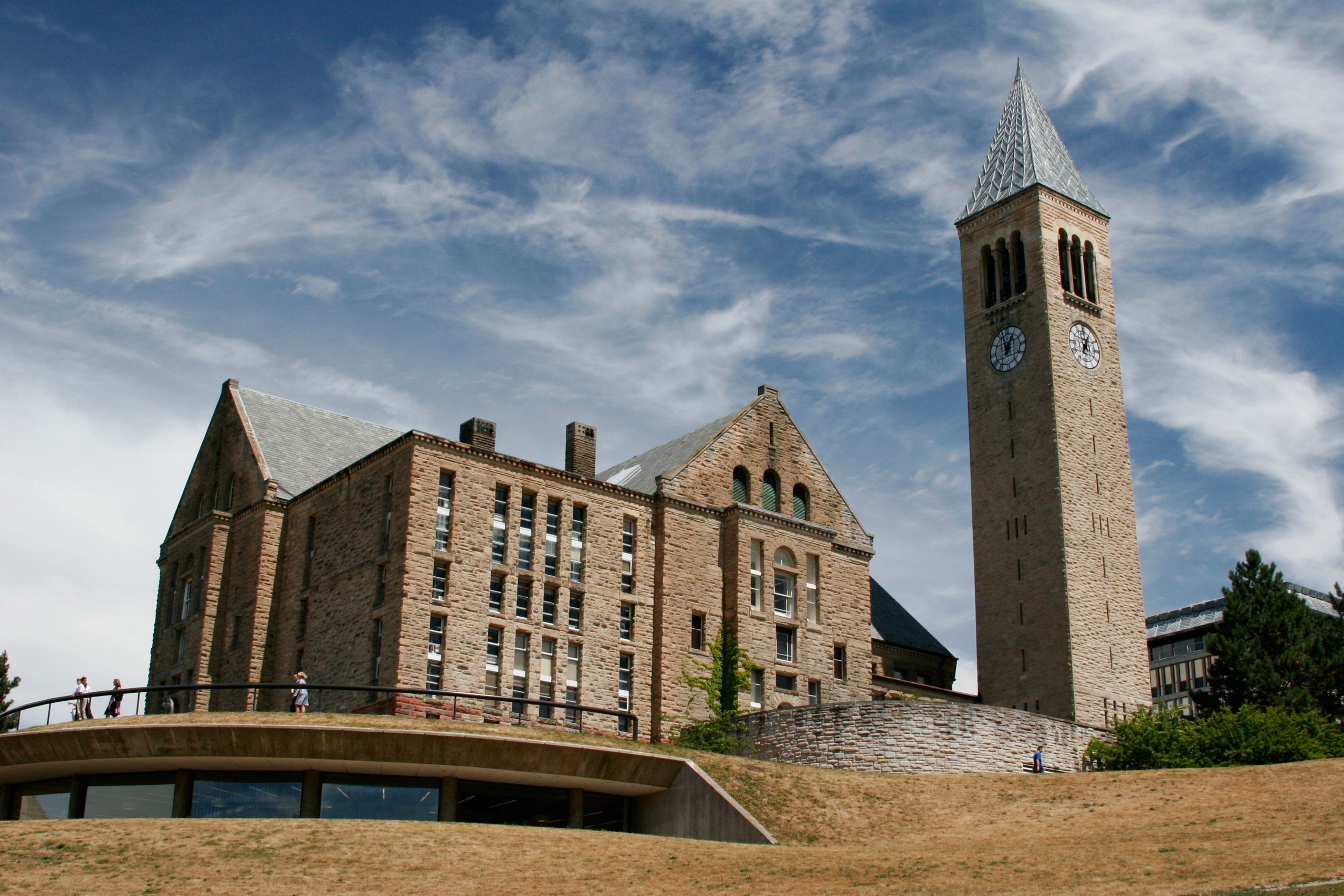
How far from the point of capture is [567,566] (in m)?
48.6

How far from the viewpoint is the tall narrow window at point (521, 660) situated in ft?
152

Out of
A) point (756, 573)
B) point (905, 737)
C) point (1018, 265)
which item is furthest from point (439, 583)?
point (1018, 265)

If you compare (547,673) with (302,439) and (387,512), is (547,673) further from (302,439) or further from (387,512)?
(302,439)

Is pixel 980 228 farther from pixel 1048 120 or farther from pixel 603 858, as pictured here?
pixel 603 858

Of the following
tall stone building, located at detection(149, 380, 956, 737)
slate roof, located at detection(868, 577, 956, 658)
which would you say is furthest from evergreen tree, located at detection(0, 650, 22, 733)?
slate roof, located at detection(868, 577, 956, 658)

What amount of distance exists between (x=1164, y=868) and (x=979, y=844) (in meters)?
5.57

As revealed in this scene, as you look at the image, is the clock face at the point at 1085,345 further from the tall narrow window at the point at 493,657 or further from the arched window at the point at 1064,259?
the tall narrow window at the point at 493,657

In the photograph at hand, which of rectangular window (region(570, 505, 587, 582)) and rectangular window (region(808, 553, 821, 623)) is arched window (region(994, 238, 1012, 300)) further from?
rectangular window (region(570, 505, 587, 582))

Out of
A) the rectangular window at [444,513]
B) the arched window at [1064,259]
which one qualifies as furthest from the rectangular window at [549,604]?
the arched window at [1064,259]

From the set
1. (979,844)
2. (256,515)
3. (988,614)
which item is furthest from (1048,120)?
(979,844)

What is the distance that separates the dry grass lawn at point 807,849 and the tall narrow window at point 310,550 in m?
14.0

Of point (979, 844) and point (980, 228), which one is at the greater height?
point (980, 228)

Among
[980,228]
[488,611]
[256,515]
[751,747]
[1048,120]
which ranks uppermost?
[1048,120]

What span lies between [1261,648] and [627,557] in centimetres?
2513
